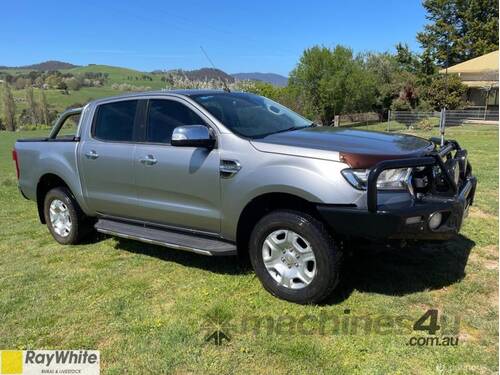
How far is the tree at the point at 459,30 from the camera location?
46312 mm

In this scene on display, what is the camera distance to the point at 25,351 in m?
3.68

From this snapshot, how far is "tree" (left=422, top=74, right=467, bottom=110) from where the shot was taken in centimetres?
2769

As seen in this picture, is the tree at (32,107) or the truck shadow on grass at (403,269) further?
the tree at (32,107)

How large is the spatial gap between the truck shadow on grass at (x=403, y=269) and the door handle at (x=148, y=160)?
7.00 feet

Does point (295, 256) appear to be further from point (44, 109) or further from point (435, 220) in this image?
point (44, 109)

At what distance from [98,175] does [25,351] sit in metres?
2.25

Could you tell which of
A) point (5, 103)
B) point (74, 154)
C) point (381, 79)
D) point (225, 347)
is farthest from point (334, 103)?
point (5, 103)

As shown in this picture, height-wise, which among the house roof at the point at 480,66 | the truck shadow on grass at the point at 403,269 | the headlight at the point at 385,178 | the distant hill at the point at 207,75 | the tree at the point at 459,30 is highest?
the tree at the point at 459,30

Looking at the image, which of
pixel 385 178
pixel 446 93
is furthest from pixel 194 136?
pixel 446 93

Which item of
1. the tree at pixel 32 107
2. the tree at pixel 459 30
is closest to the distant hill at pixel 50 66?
the tree at pixel 32 107

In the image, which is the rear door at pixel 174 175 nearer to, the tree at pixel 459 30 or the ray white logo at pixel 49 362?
the ray white logo at pixel 49 362

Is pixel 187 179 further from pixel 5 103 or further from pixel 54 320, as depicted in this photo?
pixel 5 103

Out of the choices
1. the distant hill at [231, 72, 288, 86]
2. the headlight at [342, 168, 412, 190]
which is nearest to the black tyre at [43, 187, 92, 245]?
the distant hill at [231, 72, 288, 86]

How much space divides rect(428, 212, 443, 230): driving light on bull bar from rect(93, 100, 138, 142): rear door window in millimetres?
3144
